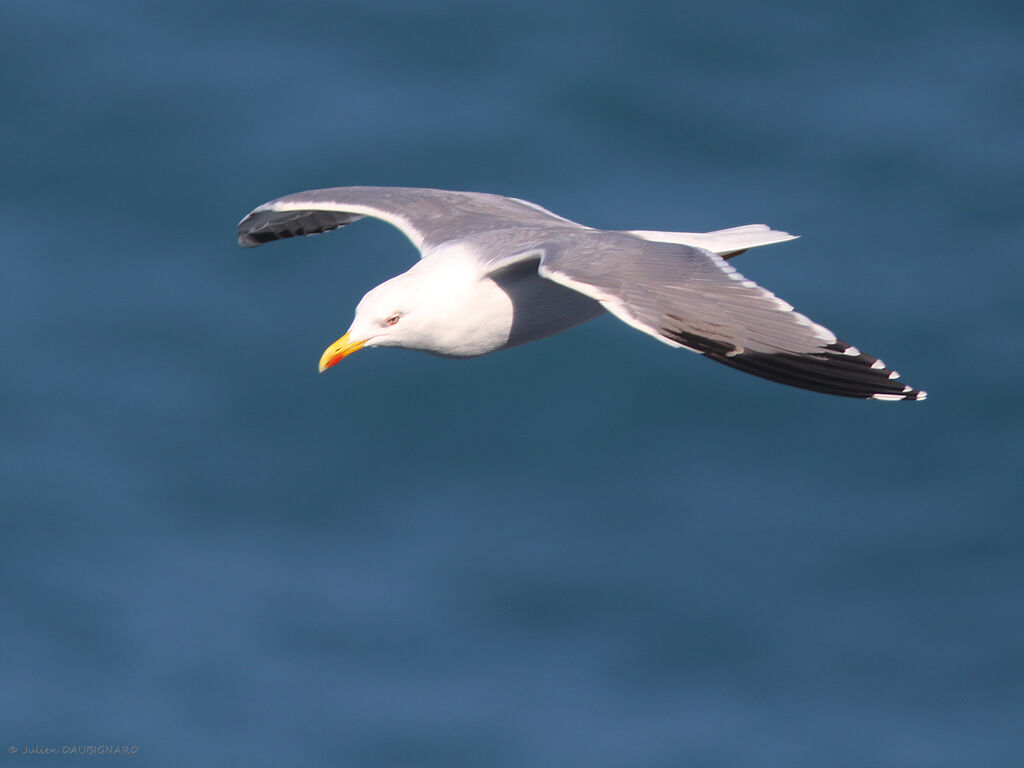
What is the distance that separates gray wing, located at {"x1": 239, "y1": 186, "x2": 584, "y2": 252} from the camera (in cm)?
970

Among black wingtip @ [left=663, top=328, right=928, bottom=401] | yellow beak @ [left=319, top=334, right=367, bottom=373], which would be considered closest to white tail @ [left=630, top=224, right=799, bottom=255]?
black wingtip @ [left=663, top=328, right=928, bottom=401]

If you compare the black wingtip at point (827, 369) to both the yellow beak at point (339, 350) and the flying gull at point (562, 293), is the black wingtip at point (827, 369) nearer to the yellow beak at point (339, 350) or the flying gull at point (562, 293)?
the flying gull at point (562, 293)

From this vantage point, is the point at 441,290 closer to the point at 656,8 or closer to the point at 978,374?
the point at 978,374

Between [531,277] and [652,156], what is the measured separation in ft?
19.0

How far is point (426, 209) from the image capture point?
1011 cm

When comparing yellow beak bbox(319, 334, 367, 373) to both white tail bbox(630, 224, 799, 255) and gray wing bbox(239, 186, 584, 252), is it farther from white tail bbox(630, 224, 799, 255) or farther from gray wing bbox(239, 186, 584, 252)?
white tail bbox(630, 224, 799, 255)

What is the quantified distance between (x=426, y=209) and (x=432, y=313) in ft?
5.45

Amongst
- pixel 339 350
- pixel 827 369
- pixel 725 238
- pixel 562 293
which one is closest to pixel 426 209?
pixel 562 293

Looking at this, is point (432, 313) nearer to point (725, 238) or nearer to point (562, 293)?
point (562, 293)

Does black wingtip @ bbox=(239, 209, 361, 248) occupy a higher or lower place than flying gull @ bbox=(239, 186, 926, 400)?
higher

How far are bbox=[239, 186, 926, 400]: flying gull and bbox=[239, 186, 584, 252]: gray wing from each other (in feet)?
0.04

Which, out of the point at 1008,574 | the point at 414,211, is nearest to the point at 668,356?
the point at 1008,574

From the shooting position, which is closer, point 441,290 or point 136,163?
point 441,290

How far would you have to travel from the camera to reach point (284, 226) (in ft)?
37.5
